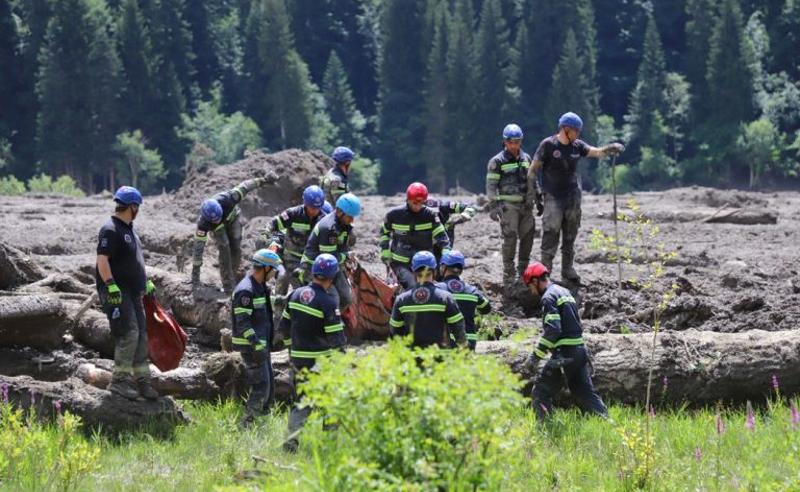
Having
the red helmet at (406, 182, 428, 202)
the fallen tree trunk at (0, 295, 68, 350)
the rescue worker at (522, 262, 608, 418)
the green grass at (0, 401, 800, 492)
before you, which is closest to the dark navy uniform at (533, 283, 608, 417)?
the rescue worker at (522, 262, 608, 418)

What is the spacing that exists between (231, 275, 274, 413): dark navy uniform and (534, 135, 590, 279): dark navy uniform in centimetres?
448

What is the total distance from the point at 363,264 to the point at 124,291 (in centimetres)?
918

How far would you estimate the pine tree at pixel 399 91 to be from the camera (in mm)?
71938

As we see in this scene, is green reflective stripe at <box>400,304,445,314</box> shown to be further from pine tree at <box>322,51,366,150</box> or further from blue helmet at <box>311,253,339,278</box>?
pine tree at <box>322,51,366,150</box>

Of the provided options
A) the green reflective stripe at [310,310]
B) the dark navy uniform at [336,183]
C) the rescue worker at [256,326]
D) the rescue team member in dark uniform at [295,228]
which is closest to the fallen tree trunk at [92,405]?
the rescue worker at [256,326]

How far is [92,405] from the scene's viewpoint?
11.1 m

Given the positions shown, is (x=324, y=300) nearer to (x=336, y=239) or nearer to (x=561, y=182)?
(x=336, y=239)

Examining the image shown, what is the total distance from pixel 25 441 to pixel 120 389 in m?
1.98

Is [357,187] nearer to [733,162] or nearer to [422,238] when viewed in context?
[733,162]

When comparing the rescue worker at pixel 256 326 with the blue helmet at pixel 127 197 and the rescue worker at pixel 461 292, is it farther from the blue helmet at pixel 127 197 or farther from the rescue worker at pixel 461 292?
the rescue worker at pixel 461 292

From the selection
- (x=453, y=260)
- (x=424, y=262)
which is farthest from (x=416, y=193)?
(x=424, y=262)

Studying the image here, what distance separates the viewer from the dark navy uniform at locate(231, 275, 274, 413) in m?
11.5

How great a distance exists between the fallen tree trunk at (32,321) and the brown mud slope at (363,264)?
0.01m

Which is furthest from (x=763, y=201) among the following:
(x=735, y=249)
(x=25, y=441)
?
(x=25, y=441)
